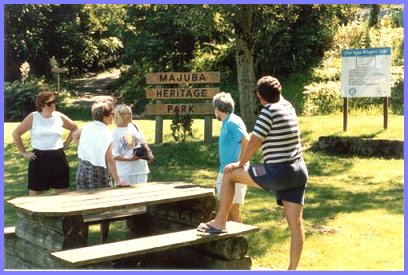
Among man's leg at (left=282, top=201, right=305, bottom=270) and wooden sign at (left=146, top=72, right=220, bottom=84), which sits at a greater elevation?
wooden sign at (left=146, top=72, right=220, bottom=84)

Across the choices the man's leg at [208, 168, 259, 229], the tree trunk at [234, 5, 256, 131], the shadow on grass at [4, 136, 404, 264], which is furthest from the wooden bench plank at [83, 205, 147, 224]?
the tree trunk at [234, 5, 256, 131]

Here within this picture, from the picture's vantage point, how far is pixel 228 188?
5.00 metres

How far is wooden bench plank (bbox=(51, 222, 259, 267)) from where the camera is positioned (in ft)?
14.2

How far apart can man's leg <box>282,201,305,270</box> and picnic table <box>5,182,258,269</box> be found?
14.0 inches

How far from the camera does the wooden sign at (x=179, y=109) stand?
1266 centimetres

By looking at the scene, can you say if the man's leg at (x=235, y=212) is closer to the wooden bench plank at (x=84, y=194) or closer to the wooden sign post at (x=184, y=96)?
the wooden bench plank at (x=84, y=194)

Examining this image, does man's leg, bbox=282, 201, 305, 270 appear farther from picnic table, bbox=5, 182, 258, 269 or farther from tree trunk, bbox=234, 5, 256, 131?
tree trunk, bbox=234, 5, 256, 131

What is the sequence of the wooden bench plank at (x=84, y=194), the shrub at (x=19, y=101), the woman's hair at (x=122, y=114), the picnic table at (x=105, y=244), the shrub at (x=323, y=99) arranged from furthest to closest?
the shrub at (x=19, y=101)
the shrub at (x=323, y=99)
the woman's hair at (x=122, y=114)
the wooden bench plank at (x=84, y=194)
the picnic table at (x=105, y=244)

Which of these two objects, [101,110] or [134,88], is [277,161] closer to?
[101,110]

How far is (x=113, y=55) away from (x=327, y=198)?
19607 mm

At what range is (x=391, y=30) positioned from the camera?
68.5ft

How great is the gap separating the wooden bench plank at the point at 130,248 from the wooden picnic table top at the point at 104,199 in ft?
1.26

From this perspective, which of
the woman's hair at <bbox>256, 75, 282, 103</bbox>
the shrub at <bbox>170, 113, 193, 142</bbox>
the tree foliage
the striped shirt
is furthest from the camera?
the tree foliage

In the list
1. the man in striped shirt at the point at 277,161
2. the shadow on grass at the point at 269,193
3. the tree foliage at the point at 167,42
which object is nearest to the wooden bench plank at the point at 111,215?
the shadow on grass at the point at 269,193
